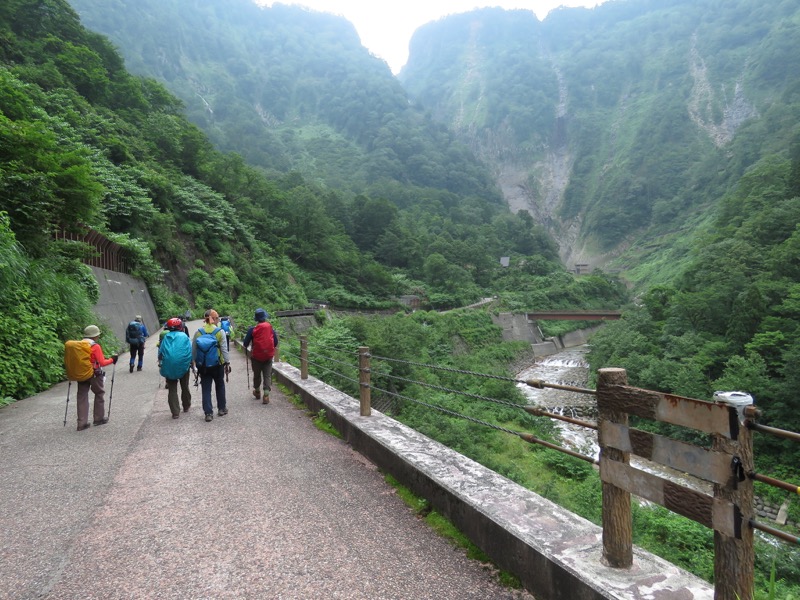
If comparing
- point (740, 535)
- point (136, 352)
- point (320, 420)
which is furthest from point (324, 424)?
point (136, 352)

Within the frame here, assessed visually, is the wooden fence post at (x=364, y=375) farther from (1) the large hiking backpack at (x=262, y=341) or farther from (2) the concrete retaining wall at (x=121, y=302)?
(2) the concrete retaining wall at (x=121, y=302)

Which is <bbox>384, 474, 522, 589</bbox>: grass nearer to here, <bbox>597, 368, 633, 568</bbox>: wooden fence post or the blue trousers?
<bbox>597, 368, 633, 568</bbox>: wooden fence post

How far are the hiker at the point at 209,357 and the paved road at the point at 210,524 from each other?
36.0 inches

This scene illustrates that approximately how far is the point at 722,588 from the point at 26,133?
1569cm

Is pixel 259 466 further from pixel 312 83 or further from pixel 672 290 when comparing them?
pixel 312 83

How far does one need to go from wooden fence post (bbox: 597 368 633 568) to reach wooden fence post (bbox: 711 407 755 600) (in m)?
0.51

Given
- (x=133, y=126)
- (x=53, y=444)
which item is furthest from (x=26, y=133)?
(x=133, y=126)

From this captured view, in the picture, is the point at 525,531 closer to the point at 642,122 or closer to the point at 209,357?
the point at 209,357

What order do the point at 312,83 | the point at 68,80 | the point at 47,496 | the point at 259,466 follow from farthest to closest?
the point at 312,83 < the point at 68,80 < the point at 259,466 < the point at 47,496

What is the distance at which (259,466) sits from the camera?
16.9ft

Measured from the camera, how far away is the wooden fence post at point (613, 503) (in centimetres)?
242

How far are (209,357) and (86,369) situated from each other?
1695 millimetres

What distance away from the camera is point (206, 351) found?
7.22m

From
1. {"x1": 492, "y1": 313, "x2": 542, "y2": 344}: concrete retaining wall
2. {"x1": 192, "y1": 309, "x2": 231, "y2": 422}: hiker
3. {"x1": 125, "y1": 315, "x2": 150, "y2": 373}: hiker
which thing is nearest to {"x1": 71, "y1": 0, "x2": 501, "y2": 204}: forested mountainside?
{"x1": 492, "y1": 313, "x2": 542, "y2": 344}: concrete retaining wall
